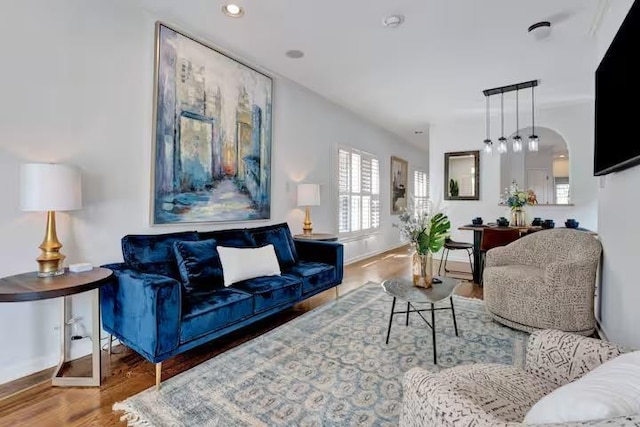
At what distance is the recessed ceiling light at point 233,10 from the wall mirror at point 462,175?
483 centimetres

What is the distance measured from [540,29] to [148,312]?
12.7ft

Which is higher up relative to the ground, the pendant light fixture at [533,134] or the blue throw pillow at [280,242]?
the pendant light fixture at [533,134]

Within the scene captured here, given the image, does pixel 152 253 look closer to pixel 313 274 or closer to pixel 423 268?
pixel 313 274

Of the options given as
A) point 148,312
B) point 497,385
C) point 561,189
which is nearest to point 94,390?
point 148,312

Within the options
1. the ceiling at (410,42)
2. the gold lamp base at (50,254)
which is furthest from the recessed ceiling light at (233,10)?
the gold lamp base at (50,254)

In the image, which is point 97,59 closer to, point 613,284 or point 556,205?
point 613,284

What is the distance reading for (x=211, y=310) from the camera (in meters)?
2.25

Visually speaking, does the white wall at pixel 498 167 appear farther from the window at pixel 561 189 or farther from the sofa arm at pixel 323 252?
the sofa arm at pixel 323 252

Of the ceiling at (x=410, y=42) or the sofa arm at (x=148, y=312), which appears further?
the ceiling at (x=410, y=42)

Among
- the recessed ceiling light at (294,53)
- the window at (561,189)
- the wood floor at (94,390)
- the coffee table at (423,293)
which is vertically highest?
the recessed ceiling light at (294,53)

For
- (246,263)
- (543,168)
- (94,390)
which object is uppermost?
(543,168)

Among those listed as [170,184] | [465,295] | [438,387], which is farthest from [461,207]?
[438,387]

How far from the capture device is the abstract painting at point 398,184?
7453mm

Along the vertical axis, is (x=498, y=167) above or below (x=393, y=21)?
below
